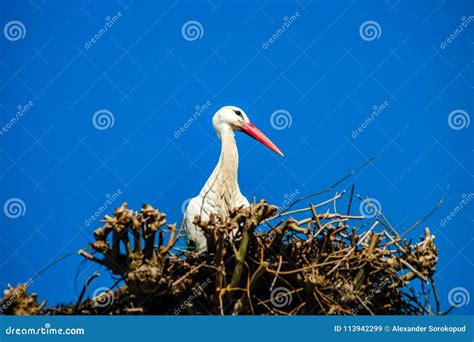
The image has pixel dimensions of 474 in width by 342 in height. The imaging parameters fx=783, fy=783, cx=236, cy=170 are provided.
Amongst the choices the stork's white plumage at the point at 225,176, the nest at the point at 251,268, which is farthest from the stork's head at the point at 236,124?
the nest at the point at 251,268

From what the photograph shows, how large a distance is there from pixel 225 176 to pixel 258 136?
406 millimetres

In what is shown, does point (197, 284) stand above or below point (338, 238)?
below

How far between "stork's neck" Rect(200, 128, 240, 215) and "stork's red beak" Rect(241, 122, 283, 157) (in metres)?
0.09

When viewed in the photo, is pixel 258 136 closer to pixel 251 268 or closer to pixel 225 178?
pixel 225 178

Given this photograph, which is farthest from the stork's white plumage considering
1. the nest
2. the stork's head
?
the nest

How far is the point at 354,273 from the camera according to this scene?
289 cm

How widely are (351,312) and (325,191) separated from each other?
443mm

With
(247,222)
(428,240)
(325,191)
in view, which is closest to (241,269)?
(247,222)

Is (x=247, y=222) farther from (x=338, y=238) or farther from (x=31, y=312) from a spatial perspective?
(x=31, y=312)

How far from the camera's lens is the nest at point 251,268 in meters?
2.72

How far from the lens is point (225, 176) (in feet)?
13.8

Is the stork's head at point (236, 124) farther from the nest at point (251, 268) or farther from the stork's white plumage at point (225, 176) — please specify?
the nest at point (251, 268)

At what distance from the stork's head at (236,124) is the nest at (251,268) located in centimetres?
161

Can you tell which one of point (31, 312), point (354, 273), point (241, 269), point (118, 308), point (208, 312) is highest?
point (354, 273)
